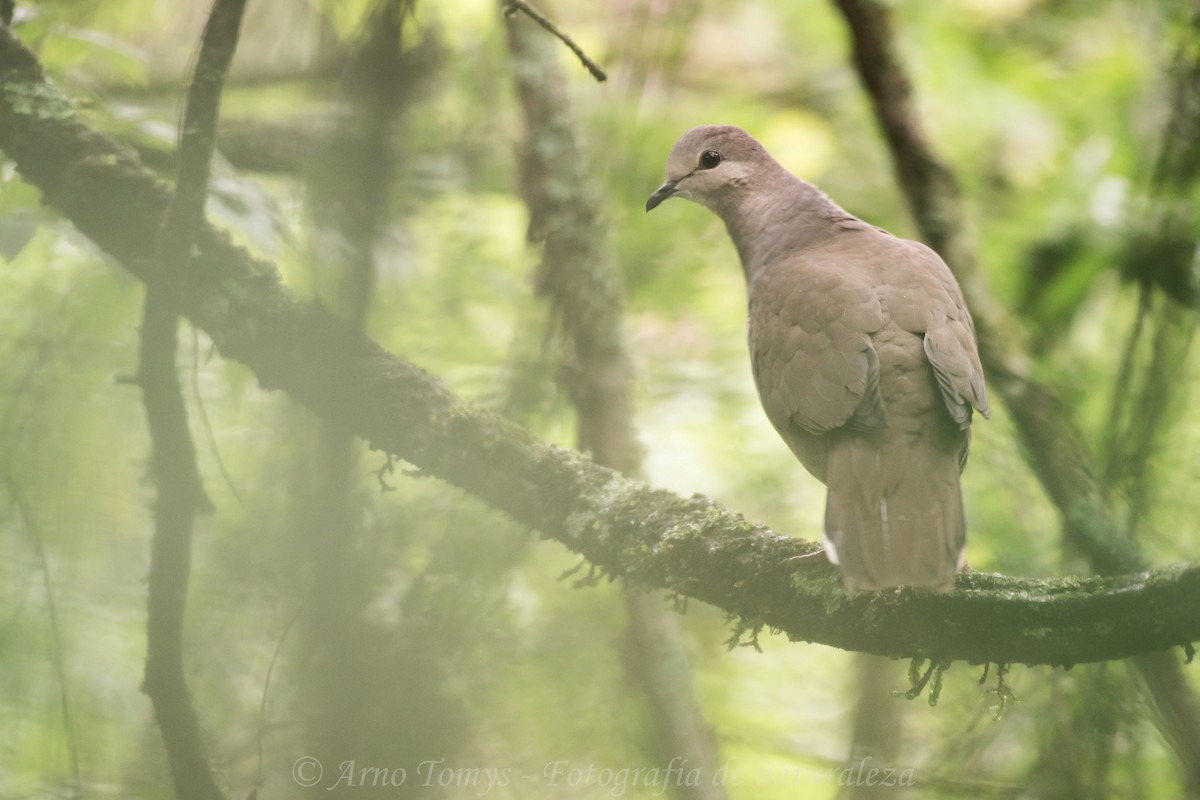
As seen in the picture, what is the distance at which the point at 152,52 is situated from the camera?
462 cm

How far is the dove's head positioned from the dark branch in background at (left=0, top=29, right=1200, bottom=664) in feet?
5.31

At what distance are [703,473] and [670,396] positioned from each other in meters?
0.46

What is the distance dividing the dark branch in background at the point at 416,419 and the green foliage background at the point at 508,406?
132mm

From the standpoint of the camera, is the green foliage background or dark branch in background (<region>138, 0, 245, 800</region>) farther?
the green foliage background

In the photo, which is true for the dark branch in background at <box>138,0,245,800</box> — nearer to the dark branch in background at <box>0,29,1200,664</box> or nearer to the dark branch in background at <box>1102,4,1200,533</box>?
the dark branch in background at <box>0,29,1200,664</box>

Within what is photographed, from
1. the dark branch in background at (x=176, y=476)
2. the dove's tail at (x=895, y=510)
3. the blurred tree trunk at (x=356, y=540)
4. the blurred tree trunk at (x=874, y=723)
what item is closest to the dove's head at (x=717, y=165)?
the blurred tree trunk at (x=356, y=540)

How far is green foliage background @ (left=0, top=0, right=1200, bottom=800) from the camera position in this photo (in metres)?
2.64

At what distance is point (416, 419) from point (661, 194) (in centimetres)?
172

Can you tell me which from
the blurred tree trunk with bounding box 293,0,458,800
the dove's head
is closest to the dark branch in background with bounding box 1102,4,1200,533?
the dove's head

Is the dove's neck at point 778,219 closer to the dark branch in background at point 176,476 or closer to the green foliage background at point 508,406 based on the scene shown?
the green foliage background at point 508,406

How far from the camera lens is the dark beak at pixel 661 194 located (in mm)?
4010

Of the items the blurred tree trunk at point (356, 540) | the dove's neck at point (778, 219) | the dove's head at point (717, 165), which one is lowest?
the blurred tree trunk at point (356, 540)

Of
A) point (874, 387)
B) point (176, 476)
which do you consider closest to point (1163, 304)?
point (874, 387)

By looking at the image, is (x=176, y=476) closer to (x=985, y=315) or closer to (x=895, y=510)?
(x=895, y=510)
